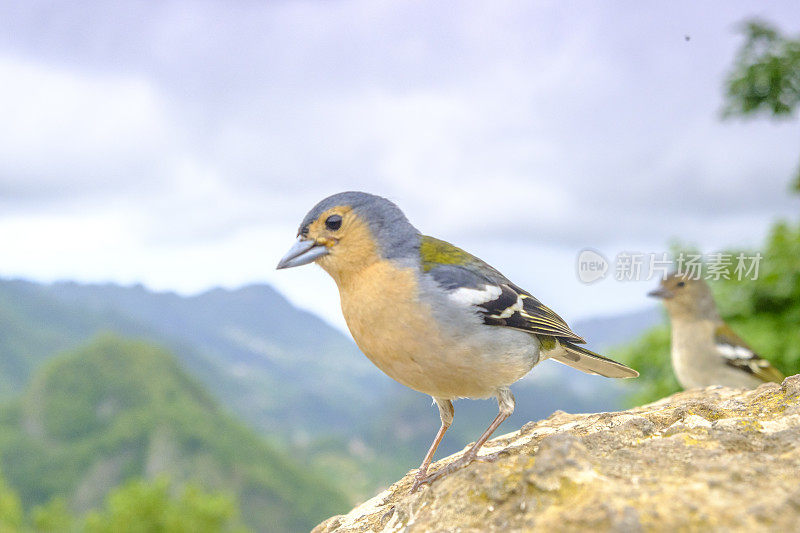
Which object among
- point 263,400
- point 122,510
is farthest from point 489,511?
point 263,400

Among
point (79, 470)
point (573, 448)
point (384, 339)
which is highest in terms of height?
point (384, 339)

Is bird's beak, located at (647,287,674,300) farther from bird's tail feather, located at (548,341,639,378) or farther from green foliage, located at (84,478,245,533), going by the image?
green foliage, located at (84,478,245,533)

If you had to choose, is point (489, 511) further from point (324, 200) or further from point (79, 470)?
point (79, 470)

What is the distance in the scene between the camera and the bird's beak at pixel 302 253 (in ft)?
16.8

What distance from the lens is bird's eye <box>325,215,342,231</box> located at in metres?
5.21

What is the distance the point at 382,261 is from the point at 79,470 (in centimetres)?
8927

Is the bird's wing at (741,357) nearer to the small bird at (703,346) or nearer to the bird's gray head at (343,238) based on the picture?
the small bird at (703,346)

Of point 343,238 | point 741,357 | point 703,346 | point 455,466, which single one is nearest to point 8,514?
point 703,346

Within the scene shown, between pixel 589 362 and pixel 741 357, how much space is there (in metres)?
6.08

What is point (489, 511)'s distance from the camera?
159 inches

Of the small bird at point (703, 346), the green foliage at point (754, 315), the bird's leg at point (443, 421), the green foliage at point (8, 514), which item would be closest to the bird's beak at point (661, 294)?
the small bird at point (703, 346)

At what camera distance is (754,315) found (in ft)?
49.3

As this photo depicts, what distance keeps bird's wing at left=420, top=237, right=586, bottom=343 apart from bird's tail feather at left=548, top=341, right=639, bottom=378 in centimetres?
22

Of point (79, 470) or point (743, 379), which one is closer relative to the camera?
point (743, 379)
